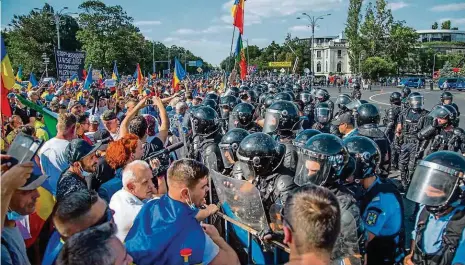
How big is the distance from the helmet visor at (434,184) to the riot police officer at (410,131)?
5.40m

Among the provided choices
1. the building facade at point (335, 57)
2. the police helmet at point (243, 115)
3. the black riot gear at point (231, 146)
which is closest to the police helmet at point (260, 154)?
the black riot gear at point (231, 146)

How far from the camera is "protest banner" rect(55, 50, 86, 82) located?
1435cm

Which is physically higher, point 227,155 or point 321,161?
point 321,161

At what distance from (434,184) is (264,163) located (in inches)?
57.4

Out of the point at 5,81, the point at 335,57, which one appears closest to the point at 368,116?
the point at 5,81

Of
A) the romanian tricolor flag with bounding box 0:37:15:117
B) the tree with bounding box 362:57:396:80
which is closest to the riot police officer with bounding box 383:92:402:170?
the romanian tricolor flag with bounding box 0:37:15:117

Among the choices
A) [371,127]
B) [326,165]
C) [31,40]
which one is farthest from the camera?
[31,40]

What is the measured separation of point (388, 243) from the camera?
3.23 m

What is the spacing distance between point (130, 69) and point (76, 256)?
6464cm

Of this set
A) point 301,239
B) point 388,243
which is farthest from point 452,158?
point 301,239

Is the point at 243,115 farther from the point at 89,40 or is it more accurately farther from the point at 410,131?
the point at 89,40

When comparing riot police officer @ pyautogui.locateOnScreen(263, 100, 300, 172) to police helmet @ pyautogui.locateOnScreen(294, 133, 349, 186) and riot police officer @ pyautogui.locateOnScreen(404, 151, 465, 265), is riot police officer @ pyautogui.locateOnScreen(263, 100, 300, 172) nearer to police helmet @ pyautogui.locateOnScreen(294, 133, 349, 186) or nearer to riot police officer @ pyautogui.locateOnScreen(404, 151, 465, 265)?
police helmet @ pyautogui.locateOnScreen(294, 133, 349, 186)

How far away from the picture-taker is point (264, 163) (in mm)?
3797

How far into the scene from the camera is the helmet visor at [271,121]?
6.18m
